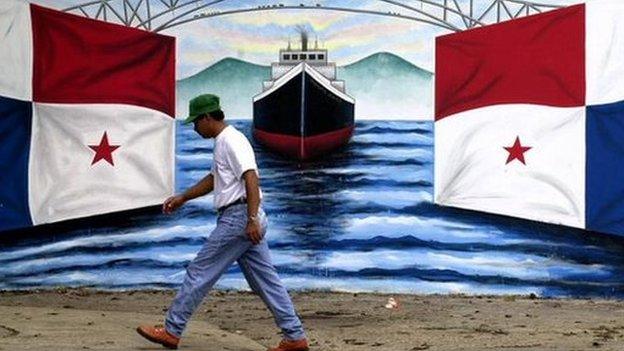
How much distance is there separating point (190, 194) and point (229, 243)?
0.37 metres

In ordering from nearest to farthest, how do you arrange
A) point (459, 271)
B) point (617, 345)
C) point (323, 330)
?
point (617, 345), point (323, 330), point (459, 271)

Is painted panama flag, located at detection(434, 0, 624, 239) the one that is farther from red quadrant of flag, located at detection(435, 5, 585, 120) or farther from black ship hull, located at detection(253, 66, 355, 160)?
black ship hull, located at detection(253, 66, 355, 160)

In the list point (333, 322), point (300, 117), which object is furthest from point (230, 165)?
point (300, 117)

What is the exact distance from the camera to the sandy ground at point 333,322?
6.67m

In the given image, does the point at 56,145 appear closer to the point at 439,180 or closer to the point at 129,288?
the point at 129,288

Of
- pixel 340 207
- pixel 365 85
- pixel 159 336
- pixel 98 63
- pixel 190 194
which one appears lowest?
pixel 159 336

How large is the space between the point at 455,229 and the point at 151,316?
7.34 ft

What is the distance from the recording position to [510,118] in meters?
8.69

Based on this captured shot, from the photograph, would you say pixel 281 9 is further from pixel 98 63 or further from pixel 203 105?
pixel 203 105

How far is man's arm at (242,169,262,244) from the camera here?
605cm

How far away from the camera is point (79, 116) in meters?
8.66

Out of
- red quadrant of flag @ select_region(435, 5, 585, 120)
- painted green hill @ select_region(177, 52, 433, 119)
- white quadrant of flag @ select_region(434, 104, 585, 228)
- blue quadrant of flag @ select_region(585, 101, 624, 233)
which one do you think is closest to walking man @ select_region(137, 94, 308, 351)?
painted green hill @ select_region(177, 52, 433, 119)

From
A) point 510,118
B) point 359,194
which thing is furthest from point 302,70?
point 510,118

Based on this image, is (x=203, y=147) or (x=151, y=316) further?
(x=203, y=147)
